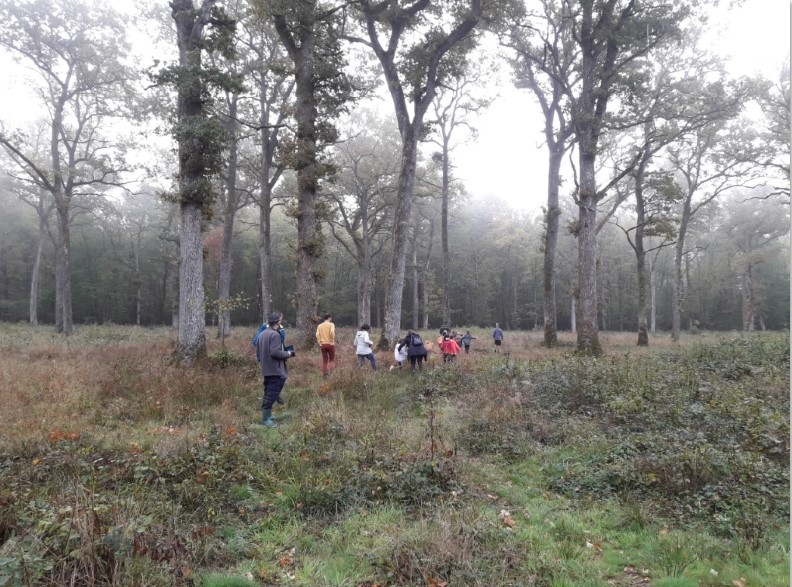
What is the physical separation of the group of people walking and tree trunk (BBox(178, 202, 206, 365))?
175 cm

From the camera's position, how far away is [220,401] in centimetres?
891

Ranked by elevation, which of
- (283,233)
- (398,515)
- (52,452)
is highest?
(283,233)

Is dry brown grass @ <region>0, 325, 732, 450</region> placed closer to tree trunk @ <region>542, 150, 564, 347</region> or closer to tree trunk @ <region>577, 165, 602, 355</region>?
tree trunk @ <region>577, 165, 602, 355</region>

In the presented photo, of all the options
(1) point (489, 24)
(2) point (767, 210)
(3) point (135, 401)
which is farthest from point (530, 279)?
(3) point (135, 401)

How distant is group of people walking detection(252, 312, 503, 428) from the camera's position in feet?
27.0

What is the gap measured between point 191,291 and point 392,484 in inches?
350

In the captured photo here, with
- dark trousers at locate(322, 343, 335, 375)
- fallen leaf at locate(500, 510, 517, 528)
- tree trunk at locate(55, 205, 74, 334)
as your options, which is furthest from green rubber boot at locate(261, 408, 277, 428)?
tree trunk at locate(55, 205, 74, 334)

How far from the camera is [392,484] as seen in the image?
512cm

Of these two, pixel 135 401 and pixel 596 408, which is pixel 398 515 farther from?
pixel 135 401

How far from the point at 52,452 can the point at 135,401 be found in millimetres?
2985

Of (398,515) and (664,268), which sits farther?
(664,268)

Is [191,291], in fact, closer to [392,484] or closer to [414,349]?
[414,349]

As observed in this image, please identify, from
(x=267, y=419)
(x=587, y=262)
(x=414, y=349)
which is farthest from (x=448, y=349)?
(x=267, y=419)

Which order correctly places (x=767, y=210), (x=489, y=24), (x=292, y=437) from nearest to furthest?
(x=292, y=437) < (x=489, y=24) < (x=767, y=210)
